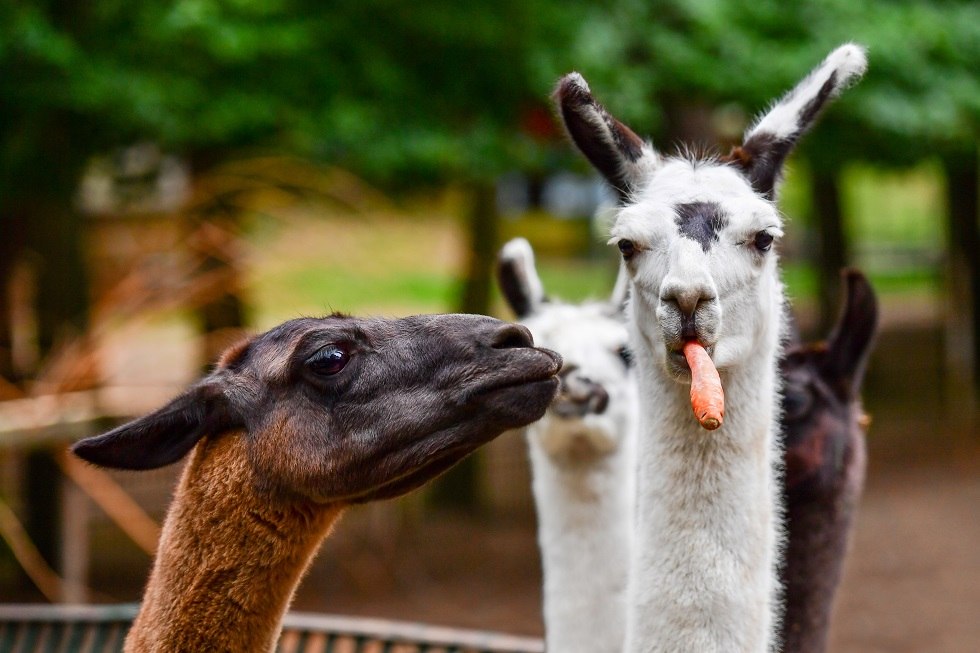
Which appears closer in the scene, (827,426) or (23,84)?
(827,426)

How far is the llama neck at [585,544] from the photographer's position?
3799 mm

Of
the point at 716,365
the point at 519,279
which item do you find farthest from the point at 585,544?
the point at 716,365

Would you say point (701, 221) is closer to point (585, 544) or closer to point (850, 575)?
point (585, 544)

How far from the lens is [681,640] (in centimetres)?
288

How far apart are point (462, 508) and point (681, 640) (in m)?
9.89

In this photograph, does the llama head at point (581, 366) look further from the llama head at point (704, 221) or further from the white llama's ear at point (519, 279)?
the llama head at point (704, 221)

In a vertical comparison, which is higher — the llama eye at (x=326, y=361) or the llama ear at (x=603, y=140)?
the llama ear at (x=603, y=140)

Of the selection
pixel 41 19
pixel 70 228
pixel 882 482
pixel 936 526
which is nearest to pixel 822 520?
pixel 41 19

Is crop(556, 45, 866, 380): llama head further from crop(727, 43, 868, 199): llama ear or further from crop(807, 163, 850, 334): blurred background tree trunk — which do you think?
crop(807, 163, 850, 334): blurred background tree trunk

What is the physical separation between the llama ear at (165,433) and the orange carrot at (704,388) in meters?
1.13

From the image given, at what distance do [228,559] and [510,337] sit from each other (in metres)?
0.88

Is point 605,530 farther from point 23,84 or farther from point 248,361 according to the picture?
point 23,84

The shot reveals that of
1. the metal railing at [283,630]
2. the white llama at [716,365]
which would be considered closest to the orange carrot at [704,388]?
the white llama at [716,365]

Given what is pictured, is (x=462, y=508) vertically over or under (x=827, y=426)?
under
